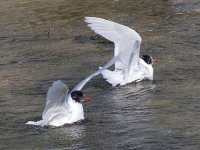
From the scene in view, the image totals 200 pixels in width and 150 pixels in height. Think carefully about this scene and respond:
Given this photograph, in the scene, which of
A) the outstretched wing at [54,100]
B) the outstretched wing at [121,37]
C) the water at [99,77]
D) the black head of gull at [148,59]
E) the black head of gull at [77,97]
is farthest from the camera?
the black head of gull at [148,59]

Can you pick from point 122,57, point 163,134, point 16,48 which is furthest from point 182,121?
point 16,48

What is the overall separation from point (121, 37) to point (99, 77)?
0.99 metres

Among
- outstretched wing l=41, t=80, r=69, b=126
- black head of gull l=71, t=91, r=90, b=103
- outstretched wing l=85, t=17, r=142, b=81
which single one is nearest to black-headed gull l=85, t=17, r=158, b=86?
outstretched wing l=85, t=17, r=142, b=81

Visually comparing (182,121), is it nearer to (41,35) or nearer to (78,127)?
(78,127)

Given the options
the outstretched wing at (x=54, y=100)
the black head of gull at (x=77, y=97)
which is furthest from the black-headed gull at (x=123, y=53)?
the outstretched wing at (x=54, y=100)

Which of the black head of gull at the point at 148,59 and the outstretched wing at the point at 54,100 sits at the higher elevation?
the outstretched wing at the point at 54,100

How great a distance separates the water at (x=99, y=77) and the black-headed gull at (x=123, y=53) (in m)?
0.14

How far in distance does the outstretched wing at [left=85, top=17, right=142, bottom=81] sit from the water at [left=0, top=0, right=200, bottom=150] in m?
0.44

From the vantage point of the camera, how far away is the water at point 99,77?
8375 millimetres

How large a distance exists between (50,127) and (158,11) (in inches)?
257

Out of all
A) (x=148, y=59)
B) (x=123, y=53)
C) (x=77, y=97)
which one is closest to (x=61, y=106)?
(x=77, y=97)

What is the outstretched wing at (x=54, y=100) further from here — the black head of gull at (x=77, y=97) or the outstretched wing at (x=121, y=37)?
the outstretched wing at (x=121, y=37)

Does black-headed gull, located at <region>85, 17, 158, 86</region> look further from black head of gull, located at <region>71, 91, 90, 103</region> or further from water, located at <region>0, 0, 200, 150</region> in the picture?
black head of gull, located at <region>71, 91, 90, 103</region>

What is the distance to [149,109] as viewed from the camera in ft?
30.3
